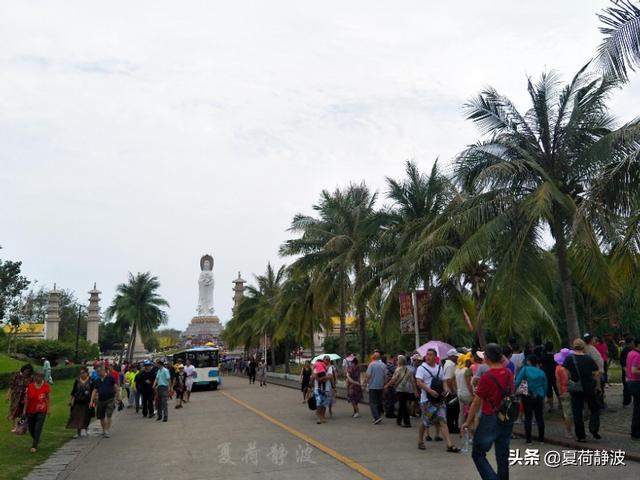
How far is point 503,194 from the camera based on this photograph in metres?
14.8

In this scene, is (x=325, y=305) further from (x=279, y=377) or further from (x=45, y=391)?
(x=45, y=391)

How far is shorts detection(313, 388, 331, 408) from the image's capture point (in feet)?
47.2

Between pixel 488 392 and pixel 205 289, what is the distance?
89.3 meters

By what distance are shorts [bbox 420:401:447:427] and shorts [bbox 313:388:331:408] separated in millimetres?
4829

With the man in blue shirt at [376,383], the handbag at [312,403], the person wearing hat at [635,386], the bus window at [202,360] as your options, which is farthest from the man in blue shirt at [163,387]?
the bus window at [202,360]

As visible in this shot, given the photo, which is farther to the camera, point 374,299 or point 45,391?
point 374,299

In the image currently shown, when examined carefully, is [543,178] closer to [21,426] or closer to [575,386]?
[575,386]

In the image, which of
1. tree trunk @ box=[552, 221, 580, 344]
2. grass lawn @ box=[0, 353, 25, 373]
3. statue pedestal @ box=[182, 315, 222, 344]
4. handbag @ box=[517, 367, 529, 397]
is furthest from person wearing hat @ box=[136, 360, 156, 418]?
statue pedestal @ box=[182, 315, 222, 344]

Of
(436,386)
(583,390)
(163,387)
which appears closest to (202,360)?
(163,387)

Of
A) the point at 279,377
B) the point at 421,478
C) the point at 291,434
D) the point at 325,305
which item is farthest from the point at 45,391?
the point at 279,377

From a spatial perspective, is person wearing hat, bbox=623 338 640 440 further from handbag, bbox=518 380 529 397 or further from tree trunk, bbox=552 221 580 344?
tree trunk, bbox=552 221 580 344

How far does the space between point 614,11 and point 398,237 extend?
13.8 m

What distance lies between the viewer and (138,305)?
196ft

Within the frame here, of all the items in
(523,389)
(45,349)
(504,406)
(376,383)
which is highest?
(45,349)
